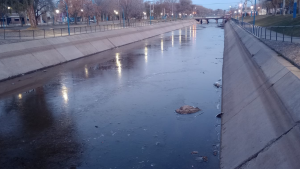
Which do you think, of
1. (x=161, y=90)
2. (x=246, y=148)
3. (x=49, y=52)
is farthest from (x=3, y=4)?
(x=246, y=148)

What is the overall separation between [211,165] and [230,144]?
0.93 metres

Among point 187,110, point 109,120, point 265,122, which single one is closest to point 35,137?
point 109,120

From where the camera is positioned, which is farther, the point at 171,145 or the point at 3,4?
the point at 3,4

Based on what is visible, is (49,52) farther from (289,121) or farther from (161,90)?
(289,121)

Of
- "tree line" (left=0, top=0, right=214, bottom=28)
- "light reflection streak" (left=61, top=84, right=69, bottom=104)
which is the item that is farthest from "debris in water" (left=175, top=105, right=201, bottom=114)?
"tree line" (left=0, top=0, right=214, bottom=28)

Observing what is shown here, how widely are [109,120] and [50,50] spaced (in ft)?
55.2

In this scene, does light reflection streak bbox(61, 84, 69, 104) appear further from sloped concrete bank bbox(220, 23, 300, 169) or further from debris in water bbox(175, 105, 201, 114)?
sloped concrete bank bbox(220, 23, 300, 169)

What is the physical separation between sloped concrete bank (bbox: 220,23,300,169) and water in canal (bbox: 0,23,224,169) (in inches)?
27.5

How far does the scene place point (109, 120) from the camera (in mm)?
11672

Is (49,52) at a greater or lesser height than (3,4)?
lesser

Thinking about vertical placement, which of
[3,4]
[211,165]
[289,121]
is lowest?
[211,165]

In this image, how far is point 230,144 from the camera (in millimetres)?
8703

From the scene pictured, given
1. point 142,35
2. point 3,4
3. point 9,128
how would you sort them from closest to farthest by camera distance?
point 9,128 → point 3,4 → point 142,35

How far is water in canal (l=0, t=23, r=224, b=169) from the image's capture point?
8.62 meters
